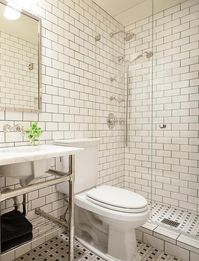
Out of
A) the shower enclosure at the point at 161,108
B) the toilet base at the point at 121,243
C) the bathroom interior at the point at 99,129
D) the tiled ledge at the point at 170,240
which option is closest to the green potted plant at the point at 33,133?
the bathroom interior at the point at 99,129

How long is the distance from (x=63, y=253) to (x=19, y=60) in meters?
1.56

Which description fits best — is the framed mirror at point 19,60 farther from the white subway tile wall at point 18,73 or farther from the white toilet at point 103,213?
the white toilet at point 103,213

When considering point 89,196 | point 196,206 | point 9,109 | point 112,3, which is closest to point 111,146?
point 89,196

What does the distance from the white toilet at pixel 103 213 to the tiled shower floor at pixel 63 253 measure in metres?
0.06

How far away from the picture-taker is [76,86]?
6.41 ft

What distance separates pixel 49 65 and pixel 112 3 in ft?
3.74

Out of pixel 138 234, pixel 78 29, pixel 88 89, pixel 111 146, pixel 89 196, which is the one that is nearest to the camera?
pixel 89 196

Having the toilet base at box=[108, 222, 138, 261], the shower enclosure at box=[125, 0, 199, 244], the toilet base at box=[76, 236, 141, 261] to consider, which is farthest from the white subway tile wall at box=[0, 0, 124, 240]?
the toilet base at box=[108, 222, 138, 261]

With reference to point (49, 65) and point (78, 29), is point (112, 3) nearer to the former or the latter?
point (78, 29)

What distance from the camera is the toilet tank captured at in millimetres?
1619

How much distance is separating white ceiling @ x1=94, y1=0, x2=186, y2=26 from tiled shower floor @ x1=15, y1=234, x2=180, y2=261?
246 centimetres

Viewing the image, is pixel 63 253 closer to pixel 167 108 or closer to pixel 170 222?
pixel 170 222

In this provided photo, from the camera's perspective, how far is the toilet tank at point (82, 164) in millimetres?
1619

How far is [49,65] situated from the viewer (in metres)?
1.68
